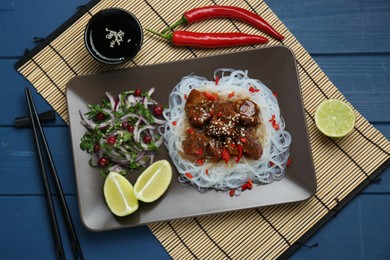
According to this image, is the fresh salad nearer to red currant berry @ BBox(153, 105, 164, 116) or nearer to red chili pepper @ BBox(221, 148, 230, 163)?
red currant berry @ BBox(153, 105, 164, 116)

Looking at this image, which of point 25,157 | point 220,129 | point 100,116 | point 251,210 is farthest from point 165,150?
point 25,157

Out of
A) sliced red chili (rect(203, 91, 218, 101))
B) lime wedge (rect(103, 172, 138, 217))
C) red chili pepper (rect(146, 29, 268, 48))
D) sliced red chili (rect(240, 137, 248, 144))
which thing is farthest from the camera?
red chili pepper (rect(146, 29, 268, 48))

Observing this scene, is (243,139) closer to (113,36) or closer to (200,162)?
(200,162)

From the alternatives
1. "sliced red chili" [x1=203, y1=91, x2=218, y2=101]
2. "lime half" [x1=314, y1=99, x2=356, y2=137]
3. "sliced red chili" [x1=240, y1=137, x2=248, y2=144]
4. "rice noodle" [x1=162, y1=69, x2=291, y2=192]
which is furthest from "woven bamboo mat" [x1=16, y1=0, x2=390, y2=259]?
"sliced red chili" [x1=240, y1=137, x2=248, y2=144]

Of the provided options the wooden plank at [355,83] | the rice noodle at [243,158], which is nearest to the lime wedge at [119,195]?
the rice noodle at [243,158]

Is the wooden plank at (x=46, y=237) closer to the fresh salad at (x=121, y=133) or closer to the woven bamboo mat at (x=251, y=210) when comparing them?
the woven bamboo mat at (x=251, y=210)

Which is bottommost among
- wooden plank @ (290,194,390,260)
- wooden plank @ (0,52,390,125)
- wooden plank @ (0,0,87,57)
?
wooden plank @ (290,194,390,260)
